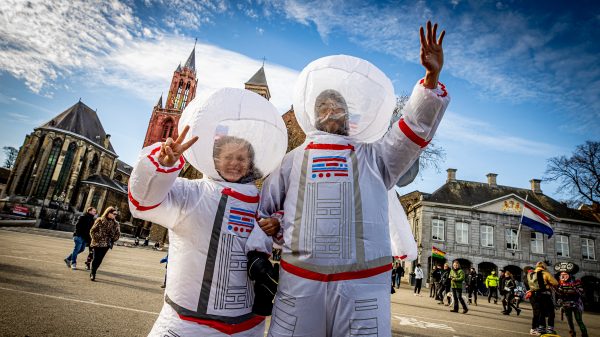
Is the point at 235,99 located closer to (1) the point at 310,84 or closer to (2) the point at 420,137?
(1) the point at 310,84

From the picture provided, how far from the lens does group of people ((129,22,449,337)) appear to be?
5.31 ft

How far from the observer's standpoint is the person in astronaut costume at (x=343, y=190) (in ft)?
5.24

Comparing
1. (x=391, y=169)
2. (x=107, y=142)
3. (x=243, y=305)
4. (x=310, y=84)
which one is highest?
(x=107, y=142)

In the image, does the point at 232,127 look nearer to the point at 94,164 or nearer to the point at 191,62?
the point at 191,62

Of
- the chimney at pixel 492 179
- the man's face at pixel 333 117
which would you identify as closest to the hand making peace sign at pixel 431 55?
the man's face at pixel 333 117

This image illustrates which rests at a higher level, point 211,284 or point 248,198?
point 248,198

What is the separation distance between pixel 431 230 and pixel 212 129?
31.6 meters

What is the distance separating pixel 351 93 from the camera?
2.08 metres

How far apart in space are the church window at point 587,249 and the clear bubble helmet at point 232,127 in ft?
130

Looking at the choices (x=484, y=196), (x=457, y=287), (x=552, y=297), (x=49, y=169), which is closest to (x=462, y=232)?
(x=484, y=196)

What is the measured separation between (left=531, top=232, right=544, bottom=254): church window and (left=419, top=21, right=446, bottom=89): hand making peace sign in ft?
118

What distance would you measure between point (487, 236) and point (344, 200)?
3383cm

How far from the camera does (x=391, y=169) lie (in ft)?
6.38

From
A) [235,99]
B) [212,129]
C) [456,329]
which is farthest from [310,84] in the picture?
[456,329]
